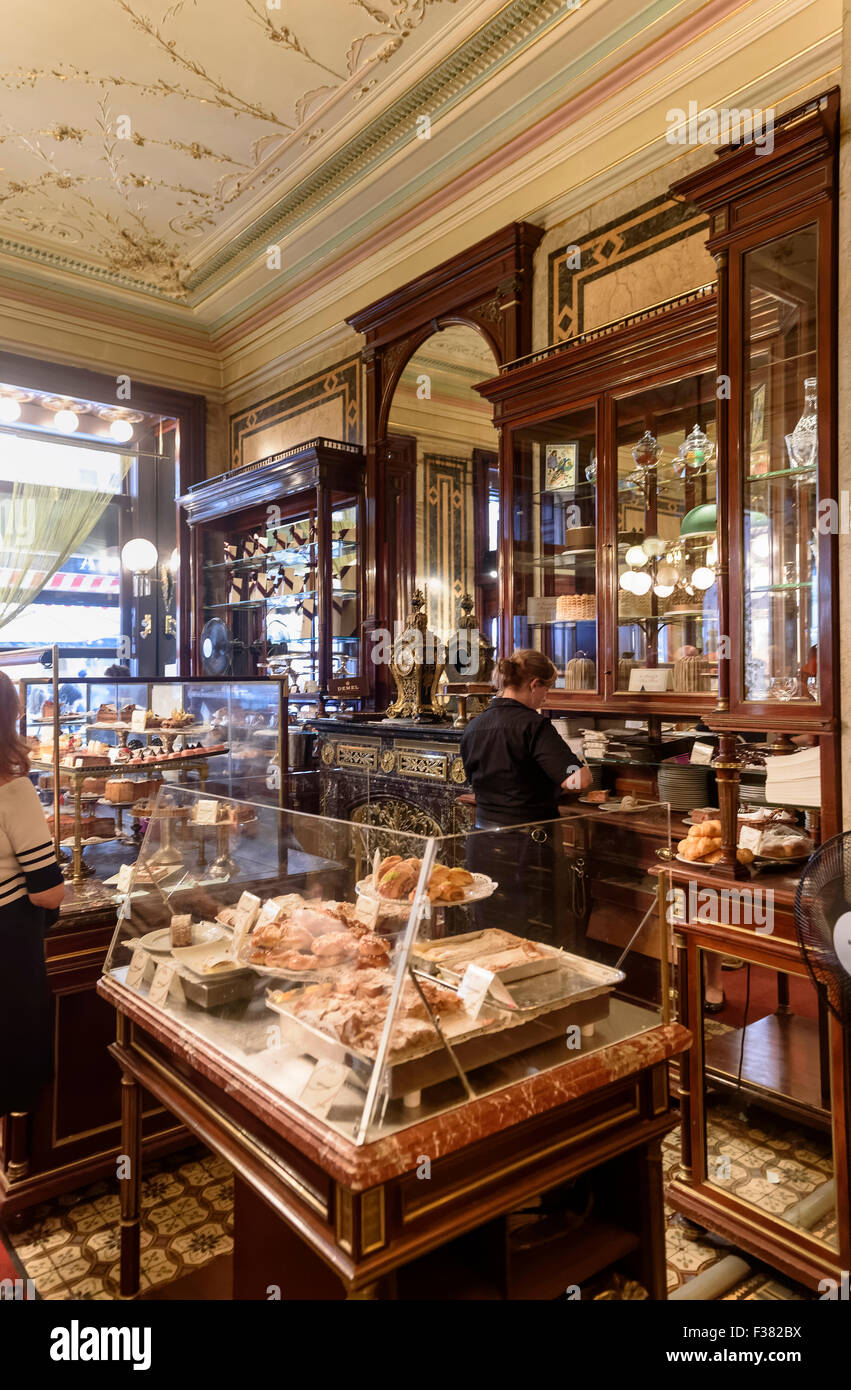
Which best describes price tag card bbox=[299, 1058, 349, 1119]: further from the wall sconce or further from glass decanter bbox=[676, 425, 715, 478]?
the wall sconce

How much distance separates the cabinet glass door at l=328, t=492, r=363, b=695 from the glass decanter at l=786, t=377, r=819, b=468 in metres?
3.61

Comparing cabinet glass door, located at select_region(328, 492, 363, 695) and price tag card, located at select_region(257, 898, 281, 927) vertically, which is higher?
cabinet glass door, located at select_region(328, 492, 363, 695)

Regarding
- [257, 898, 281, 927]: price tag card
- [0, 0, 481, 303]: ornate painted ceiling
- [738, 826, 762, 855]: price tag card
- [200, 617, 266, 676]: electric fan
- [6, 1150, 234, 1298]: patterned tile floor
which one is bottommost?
[6, 1150, 234, 1298]: patterned tile floor

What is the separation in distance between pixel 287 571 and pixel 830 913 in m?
5.12

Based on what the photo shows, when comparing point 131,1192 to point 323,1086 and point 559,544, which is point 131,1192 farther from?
point 559,544

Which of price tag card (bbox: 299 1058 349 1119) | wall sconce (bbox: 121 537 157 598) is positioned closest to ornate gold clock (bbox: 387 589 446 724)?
price tag card (bbox: 299 1058 349 1119)

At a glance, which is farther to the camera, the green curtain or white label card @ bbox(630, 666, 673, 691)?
the green curtain

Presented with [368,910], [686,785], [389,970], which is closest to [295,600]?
[686,785]

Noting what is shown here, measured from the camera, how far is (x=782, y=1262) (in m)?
2.05

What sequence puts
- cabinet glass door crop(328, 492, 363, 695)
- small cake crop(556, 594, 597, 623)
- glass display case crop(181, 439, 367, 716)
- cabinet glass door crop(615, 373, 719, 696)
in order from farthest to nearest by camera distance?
cabinet glass door crop(328, 492, 363, 695) → glass display case crop(181, 439, 367, 716) → small cake crop(556, 594, 597, 623) → cabinet glass door crop(615, 373, 719, 696)

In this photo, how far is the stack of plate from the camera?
10.4 ft

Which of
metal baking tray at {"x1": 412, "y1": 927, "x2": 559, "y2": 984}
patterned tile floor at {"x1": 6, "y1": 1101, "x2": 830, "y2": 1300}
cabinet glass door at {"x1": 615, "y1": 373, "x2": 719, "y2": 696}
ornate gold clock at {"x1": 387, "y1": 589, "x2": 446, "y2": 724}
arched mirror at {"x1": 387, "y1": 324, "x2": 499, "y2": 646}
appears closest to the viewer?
metal baking tray at {"x1": 412, "y1": 927, "x2": 559, "y2": 984}

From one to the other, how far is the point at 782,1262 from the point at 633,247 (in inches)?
151
